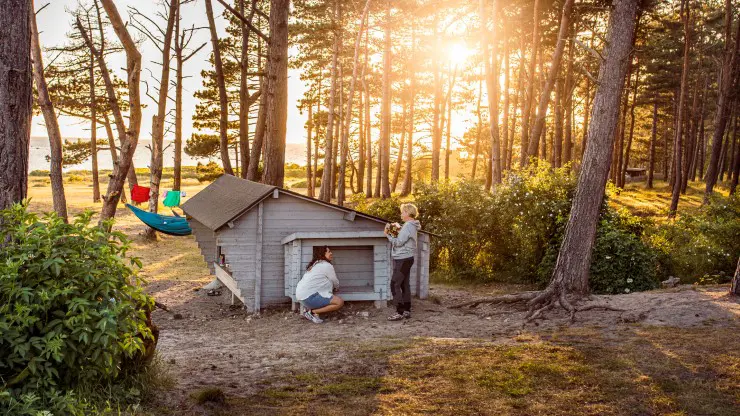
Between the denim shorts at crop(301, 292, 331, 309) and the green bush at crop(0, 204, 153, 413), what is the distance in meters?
4.98

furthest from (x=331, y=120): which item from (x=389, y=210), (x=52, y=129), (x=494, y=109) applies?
(x=52, y=129)

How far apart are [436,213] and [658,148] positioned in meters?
56.7

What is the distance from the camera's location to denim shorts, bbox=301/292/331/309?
9836 mm

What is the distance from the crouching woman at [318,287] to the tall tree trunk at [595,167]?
3.37 m

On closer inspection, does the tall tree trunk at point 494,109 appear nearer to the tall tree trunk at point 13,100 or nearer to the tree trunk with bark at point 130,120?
the tree trunk with bark at point 130,120

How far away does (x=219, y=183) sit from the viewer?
15.0 meters

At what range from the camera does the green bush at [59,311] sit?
420 centimetres

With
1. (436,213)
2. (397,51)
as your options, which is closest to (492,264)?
(436,213)

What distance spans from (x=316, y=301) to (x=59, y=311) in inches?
224

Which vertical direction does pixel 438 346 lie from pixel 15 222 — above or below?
below

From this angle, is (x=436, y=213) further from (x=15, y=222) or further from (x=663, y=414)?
(x=15, y=222)

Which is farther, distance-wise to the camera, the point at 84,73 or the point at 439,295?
the point at 84,73

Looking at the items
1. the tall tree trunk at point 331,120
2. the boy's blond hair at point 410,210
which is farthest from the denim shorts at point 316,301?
the tall tree trunk at point 331,120

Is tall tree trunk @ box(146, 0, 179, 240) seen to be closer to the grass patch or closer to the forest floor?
the forest floor
